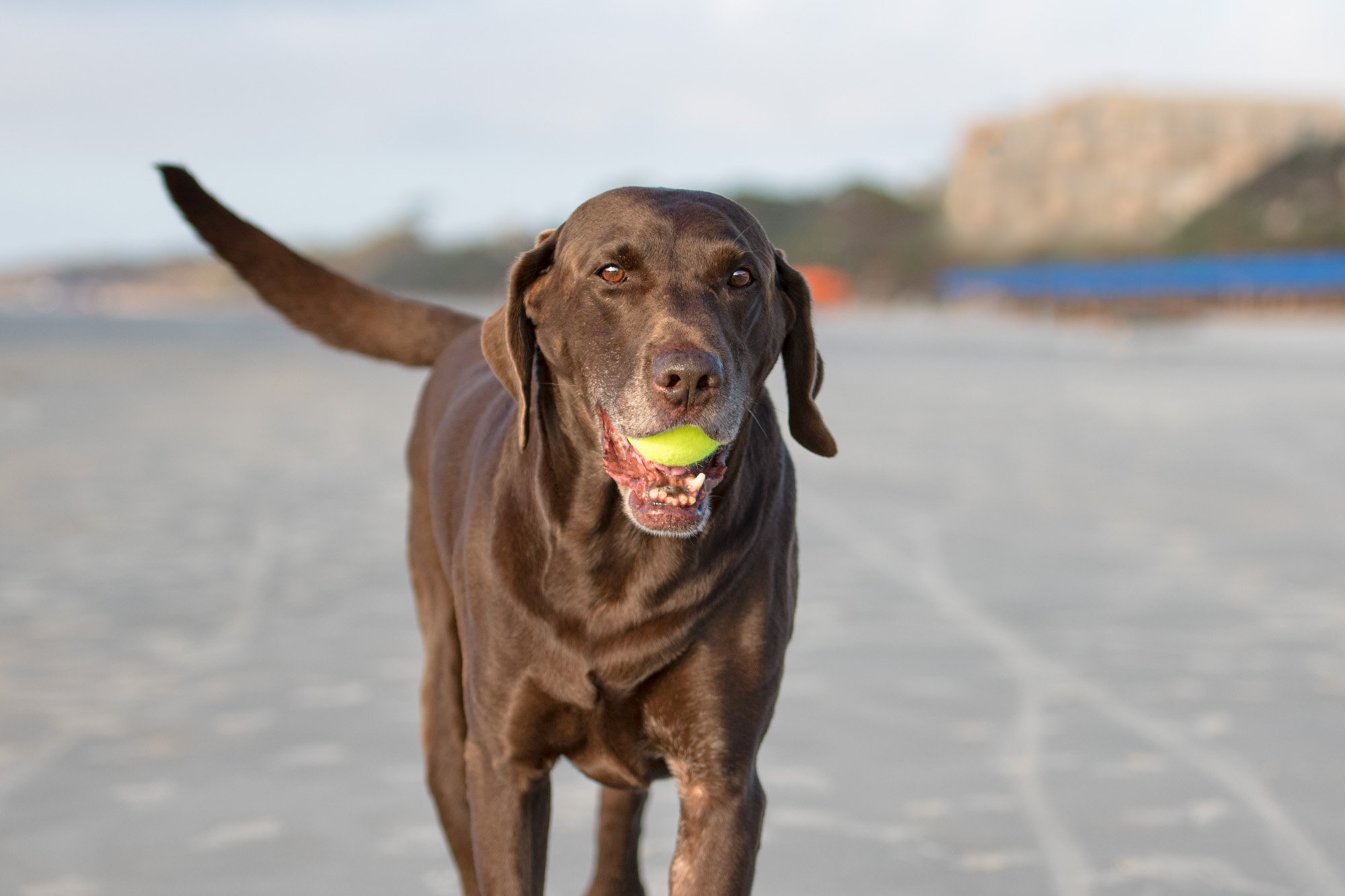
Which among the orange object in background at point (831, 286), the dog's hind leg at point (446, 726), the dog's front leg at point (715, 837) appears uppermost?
the orange object in background at point (831, 286)

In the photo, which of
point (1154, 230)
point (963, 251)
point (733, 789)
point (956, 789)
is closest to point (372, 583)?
point (956, 789)

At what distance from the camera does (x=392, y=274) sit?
16238 cm

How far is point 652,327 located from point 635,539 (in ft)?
1.62

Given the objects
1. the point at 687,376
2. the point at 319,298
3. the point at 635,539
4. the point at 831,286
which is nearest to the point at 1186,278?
the point at 831,286

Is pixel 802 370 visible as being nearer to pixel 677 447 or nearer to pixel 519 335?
pixel 677 447

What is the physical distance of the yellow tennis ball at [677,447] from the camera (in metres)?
3.25

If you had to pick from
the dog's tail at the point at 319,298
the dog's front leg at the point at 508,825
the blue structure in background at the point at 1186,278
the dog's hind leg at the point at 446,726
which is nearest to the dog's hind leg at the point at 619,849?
the dog's hind leg at the point at 446,726

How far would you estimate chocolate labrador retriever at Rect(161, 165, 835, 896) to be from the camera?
10.8ft

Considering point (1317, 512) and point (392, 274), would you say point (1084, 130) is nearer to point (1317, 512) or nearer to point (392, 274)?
point (392, 274)

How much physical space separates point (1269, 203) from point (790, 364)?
7843cm

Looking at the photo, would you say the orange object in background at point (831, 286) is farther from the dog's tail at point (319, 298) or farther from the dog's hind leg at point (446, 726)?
the dog's hind leg at point (446, 726)

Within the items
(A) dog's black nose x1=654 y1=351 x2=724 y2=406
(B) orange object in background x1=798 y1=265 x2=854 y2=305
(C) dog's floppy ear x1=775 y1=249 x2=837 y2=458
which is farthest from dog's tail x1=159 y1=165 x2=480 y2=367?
(B) orange object in background x1=798 y1=265 x2=854 y2=305

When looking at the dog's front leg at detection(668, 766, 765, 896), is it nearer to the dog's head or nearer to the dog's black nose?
the dog's head

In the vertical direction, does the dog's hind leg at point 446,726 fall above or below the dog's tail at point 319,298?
below
